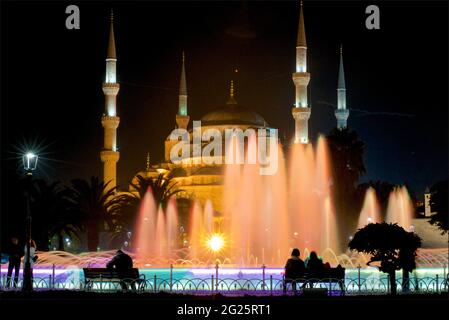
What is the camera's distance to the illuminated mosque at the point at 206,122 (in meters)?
46.8

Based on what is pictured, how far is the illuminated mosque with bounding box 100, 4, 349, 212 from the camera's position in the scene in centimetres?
4678

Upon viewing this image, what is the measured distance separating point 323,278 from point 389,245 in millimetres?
1354

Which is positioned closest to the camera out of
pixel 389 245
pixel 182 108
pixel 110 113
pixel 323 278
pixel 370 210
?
pixel 323 278

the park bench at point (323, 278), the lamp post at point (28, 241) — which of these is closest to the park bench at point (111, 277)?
the lamp post at point (28, 241)

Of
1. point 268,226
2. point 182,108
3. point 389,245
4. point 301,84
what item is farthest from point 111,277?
point 182,108

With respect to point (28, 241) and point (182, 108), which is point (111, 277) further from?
point (182, 108)

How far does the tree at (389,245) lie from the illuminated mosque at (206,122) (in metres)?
28.2

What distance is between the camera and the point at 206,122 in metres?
61.2

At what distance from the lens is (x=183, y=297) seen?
13.0m

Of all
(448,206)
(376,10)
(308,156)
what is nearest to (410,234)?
(448,206)

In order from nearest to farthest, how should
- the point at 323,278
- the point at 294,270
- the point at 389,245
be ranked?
the point at 323,278, the point at 294,270, the point at 389,245

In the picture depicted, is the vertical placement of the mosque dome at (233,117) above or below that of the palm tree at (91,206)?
above

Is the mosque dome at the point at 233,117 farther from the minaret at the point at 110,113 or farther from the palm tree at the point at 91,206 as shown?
the palm tree at the point at 91,206
